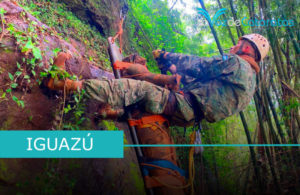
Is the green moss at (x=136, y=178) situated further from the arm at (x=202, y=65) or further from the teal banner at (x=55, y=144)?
the arm at (x=202, y=65)

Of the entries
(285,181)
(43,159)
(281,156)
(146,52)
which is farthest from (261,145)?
(146,52)

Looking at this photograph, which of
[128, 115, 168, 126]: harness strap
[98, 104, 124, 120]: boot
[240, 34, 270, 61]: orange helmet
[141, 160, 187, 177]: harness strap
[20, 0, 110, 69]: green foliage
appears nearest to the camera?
[141, 160, 187, 177]: harness strap

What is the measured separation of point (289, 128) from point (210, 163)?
1992mm

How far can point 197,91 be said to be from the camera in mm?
2479

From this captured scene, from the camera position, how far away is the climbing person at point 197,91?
6.78 feet

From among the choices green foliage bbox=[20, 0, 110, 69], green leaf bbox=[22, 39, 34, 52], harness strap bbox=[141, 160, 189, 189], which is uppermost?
green foliage bbox=[20, 0, 110, 69]

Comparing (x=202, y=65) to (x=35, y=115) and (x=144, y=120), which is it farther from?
(x=35, y=115)

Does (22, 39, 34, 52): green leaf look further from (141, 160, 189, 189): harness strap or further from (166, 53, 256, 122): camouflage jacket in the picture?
(166, 53, 256, 122): camouflage jacket

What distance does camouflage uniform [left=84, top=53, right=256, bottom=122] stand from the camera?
7.02 ft

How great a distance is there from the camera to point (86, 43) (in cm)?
361

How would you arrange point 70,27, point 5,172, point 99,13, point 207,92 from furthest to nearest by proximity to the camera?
1. point 99,13
2. point 70,27
3. point 207,92
4. point 5,172

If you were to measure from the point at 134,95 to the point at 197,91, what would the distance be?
77 centimetres

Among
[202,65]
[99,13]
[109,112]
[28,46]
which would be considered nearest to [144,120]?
[109,112]

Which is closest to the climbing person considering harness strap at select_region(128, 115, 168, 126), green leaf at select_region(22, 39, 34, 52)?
harness strap at select_region(128, 115, 168, 126)
